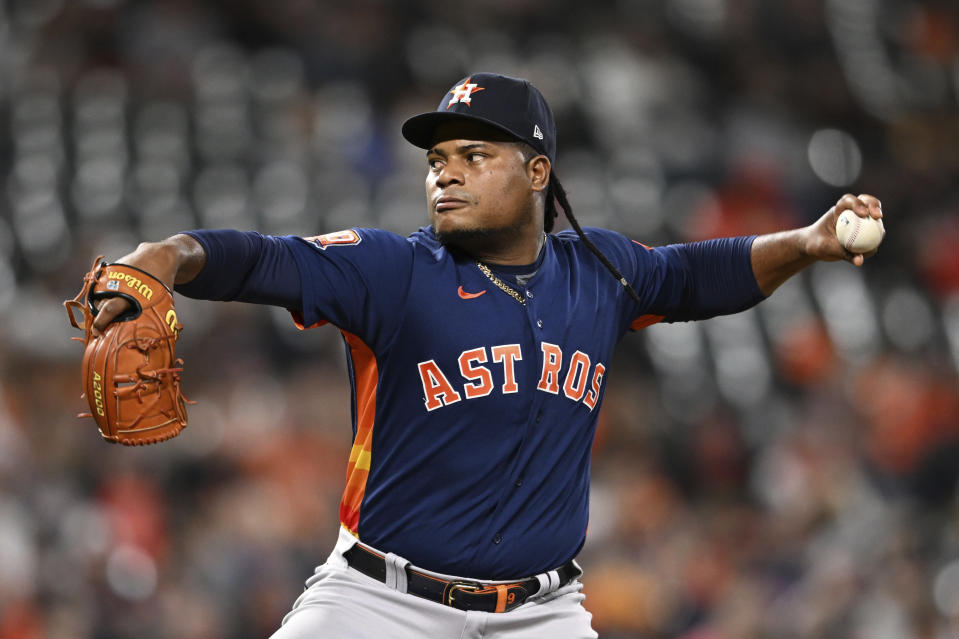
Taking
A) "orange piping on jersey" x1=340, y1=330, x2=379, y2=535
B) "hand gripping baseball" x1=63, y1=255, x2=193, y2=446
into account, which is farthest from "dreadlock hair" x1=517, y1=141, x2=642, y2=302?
"hand gripping baseball" x1=63, y1=255, x2=193, y2=446

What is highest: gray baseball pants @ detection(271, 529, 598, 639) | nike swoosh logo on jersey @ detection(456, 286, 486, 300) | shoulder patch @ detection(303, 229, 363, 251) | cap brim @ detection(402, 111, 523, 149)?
cap brim @ detection(402, 111, 523, 149)

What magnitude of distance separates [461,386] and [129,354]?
0.80 m

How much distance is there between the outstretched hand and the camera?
297 centimetres

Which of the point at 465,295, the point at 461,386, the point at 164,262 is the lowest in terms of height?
the point at 461,386

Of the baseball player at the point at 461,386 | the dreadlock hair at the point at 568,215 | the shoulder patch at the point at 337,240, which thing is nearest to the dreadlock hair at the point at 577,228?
the dreadlock hair at the point at 568,215

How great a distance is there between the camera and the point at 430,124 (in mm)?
3047

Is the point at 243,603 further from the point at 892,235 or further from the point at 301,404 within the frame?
the point at 892,235

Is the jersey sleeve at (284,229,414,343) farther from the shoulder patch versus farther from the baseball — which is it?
the baseball

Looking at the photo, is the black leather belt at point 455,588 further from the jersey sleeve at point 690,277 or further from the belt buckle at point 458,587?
the jersey sleeve at point 690,277

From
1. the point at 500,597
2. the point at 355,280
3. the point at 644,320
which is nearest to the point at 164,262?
the point at 355,280

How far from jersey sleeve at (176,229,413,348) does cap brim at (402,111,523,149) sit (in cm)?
34

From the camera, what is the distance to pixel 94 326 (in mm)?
2408

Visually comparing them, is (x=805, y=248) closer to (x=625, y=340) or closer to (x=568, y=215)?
(x=568, y=215)

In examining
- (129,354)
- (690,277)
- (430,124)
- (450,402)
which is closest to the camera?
(129,354)
